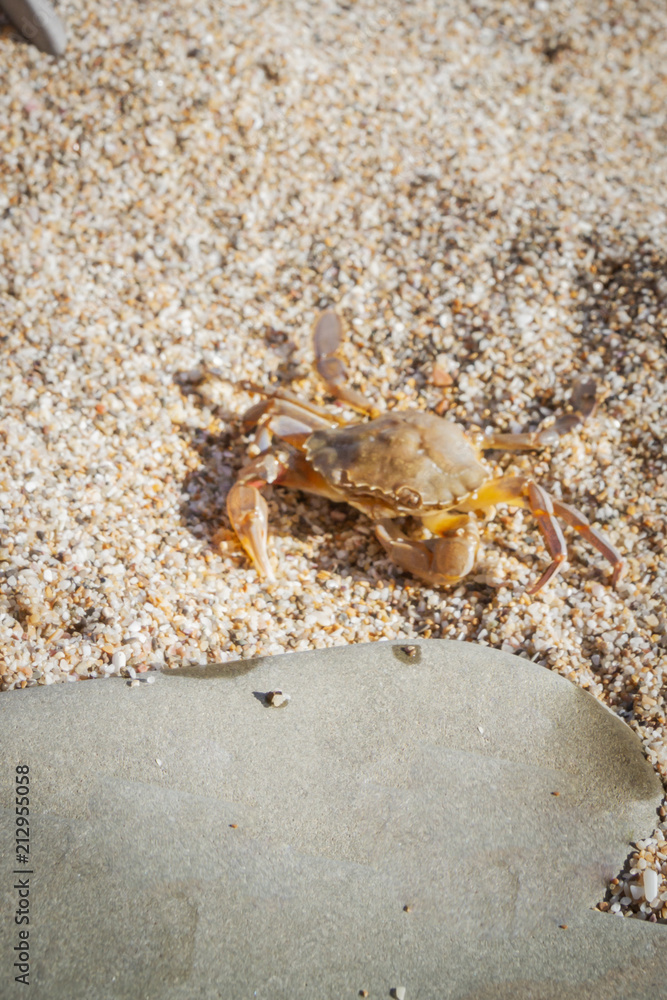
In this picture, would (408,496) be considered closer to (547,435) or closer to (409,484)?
(409,484)

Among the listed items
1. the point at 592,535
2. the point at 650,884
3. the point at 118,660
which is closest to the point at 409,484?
the point at 592,535

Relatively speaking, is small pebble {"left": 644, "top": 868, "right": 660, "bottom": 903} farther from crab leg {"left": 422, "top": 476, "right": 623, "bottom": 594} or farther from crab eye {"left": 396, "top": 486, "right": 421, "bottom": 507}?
crab eye {"left": 396, "top": 486, "right": 421, "bottom": 507}

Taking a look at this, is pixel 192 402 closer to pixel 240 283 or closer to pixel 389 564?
pixel 240 283

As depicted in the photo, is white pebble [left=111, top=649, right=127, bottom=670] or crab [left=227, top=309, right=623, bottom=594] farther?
crab [left=227, top=309, right=623, bottom=594]

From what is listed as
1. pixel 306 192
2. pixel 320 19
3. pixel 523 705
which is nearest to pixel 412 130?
pixel 306 192

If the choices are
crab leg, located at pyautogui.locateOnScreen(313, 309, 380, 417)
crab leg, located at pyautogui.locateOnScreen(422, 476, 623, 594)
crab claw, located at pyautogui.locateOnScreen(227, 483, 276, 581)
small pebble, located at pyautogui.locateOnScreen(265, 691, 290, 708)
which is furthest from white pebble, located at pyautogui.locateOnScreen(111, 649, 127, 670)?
crab leg, located at pyautogui.locateOnScreen(313, 309, 380, 417)

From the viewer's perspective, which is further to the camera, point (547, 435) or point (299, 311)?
point (299, 311)
